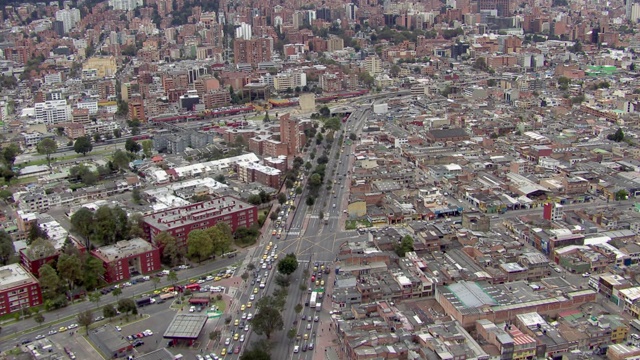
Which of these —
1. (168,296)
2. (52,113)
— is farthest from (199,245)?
(52,113)

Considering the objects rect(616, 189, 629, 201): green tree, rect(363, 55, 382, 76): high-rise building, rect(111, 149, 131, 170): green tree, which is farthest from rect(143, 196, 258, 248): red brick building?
rect(363, 55, 382, 76): high-rise building

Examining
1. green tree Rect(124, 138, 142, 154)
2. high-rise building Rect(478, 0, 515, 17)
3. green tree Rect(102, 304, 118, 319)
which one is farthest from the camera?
high-rise building Rect(478, 0, 515, 17)

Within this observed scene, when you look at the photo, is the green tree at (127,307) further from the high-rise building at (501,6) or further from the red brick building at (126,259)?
the high-rise building at (501,6)

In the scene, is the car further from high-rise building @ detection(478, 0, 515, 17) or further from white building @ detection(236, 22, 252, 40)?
high-rise building @ detection(478, 0, 515, 17)

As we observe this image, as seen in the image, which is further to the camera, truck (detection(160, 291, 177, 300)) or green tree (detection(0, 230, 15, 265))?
green tree (detection(0, 230, 15, 265))

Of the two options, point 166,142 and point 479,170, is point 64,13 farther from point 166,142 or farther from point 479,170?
point 479,170

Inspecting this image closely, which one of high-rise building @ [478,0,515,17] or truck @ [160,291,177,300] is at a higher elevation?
high-rise building @ [478,0,515,17]

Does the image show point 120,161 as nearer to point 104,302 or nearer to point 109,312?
point 104,302

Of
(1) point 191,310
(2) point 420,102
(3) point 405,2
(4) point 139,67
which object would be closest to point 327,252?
(1) point 191,310
